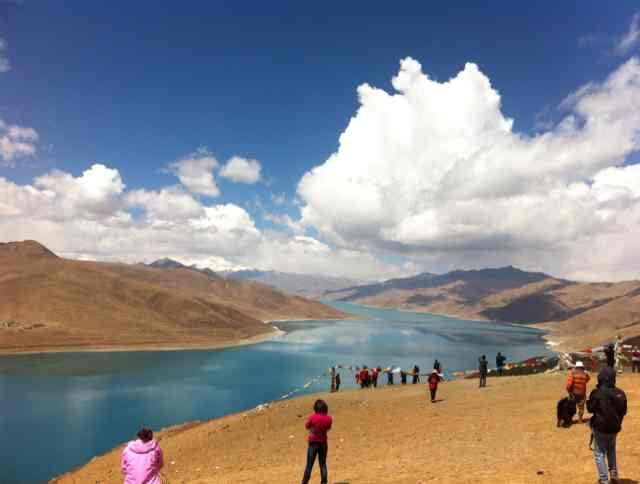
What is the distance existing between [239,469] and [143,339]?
509ft

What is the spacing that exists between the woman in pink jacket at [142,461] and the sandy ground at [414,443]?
6233 millimetres

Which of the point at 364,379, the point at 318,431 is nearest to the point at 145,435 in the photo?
the point at 318,431

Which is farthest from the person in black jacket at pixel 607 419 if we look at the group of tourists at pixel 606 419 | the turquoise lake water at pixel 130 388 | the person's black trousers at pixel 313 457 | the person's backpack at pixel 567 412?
the turquoise lake water at pixel 130 388

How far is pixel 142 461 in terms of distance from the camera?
986 cm

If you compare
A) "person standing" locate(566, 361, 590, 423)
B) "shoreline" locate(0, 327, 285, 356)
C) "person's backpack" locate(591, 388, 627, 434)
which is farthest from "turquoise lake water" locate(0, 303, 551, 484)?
"person's backpack" locate(591, 388, 627, 434)

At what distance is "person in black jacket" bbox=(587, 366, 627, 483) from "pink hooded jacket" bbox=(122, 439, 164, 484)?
32.3ft

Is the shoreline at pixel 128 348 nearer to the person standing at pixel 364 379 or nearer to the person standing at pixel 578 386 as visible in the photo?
the person standing at pixel 364 379

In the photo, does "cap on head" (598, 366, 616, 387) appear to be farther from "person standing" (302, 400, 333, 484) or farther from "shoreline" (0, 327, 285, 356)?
"shoreline" (0, 327, 285, 356)

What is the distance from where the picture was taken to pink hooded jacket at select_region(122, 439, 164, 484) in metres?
9.84

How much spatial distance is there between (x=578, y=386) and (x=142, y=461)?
1641 centimetres

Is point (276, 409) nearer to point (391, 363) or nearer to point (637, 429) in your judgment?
point (637, 429)

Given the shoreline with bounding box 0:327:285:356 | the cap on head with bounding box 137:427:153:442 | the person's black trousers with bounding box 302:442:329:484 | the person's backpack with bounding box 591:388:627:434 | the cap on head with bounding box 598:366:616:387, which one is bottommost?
the shoreline with bounding box 0:327:285:356

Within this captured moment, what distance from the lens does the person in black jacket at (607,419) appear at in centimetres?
989

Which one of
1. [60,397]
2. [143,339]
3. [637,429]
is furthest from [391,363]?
[637,429]
